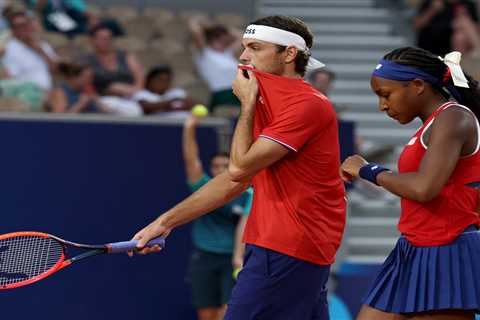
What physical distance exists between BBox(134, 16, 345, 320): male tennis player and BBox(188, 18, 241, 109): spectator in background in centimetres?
571

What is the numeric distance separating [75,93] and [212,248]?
204cm

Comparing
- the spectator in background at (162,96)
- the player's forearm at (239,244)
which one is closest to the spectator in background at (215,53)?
the spectator in background at (162,96)

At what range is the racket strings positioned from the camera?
5000 mm

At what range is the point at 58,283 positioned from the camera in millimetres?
8523

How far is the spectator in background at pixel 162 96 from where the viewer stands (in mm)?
9461

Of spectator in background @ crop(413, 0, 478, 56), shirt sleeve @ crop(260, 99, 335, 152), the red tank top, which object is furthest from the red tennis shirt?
spectator in background @ crop(413, 0, 478, 56)

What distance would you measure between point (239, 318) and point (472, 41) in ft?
25.1

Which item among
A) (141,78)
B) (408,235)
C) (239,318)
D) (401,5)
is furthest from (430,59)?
(401,5)

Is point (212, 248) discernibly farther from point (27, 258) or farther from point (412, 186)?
point (412, 186)

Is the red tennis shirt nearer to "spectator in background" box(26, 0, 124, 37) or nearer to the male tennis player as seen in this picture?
the male tennis player

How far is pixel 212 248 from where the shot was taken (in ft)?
27.6

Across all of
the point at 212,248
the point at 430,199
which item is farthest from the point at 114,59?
the point at 430,199

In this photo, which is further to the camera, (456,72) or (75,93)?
(75,93)

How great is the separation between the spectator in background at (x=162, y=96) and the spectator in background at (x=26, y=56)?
0.84 meters
